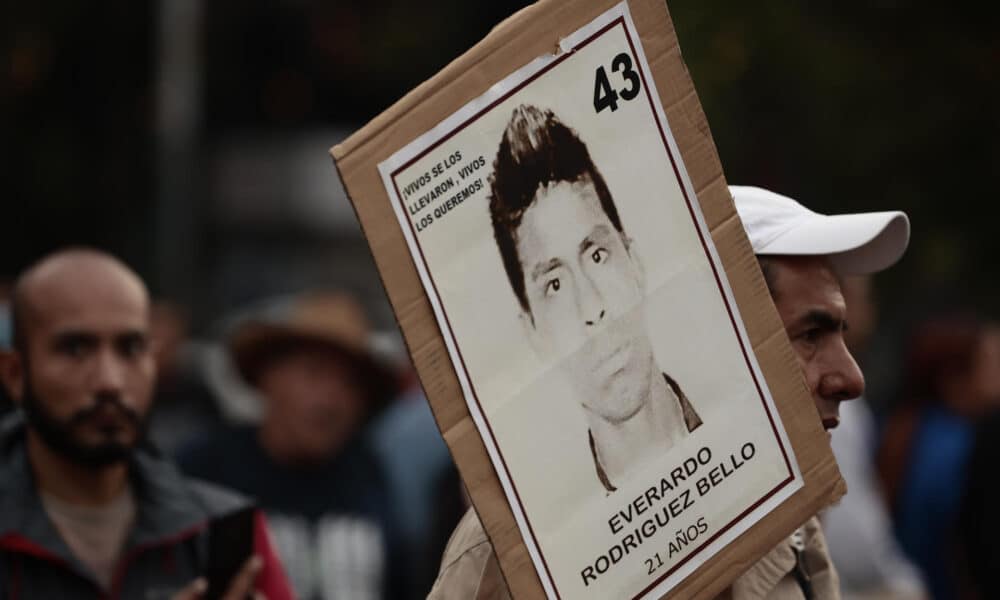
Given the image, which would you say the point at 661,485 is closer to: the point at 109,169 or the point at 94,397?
the point at 94,397

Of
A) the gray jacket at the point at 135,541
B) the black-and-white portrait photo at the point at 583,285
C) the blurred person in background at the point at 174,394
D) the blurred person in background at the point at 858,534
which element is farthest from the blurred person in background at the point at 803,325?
the blurred person in background at the point at 174,394

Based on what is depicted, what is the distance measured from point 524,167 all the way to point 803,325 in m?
0.70

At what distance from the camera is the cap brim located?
322cm

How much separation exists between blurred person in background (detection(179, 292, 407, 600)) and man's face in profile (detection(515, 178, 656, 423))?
11.5 feet

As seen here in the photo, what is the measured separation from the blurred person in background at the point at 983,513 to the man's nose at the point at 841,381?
395 cm

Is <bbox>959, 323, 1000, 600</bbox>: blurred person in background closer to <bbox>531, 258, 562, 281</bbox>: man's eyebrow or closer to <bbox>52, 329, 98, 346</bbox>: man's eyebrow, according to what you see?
<bbox>52, 329, 98, 346</bbox>: man's eyebrow

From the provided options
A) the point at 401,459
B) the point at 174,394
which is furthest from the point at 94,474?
the point at 174,394

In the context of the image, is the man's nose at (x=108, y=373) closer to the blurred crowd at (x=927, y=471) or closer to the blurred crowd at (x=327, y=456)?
the blurred crowd at (x=327, y=456)

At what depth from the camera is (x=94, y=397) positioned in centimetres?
447

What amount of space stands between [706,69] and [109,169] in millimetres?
11856

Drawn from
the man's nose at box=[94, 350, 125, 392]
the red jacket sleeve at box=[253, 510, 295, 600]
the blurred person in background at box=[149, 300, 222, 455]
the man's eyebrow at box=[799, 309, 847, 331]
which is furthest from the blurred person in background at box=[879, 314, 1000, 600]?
the man's eyebrow at box=[799, 309, 847, 331]

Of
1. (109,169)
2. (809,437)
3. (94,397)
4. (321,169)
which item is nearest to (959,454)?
(94,397)

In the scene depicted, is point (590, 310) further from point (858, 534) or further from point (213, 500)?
point (858, 534)

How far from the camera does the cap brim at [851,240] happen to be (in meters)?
3.22
